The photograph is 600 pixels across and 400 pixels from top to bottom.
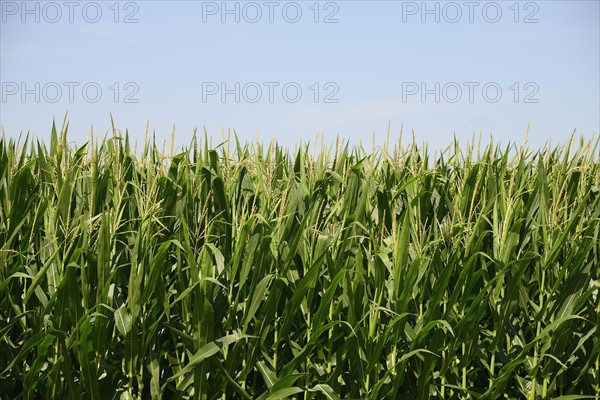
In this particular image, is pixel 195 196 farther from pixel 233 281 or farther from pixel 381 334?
pixel 381 334

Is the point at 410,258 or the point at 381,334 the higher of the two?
the point at 410,258

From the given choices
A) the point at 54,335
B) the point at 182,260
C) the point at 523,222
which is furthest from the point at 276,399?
the point at 523,222

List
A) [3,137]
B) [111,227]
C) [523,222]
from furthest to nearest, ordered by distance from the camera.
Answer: [3,137]
[523,222]
[111,227]

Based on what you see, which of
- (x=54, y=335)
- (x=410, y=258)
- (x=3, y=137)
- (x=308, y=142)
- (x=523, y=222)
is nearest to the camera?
(x=54, y=335)

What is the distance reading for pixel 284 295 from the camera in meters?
3.34

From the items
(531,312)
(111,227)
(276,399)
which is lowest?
(276,399)

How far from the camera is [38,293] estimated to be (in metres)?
3.23

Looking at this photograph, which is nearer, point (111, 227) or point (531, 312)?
point (111, 227)

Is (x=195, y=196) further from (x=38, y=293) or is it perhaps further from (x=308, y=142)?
(x=308, y=142)

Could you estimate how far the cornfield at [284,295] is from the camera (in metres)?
3.13

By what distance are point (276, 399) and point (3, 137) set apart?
252 cm

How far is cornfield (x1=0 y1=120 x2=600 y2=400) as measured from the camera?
3.13m

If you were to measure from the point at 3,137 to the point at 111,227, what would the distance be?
5.08 feet

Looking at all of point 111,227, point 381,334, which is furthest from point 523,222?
point 111,227
